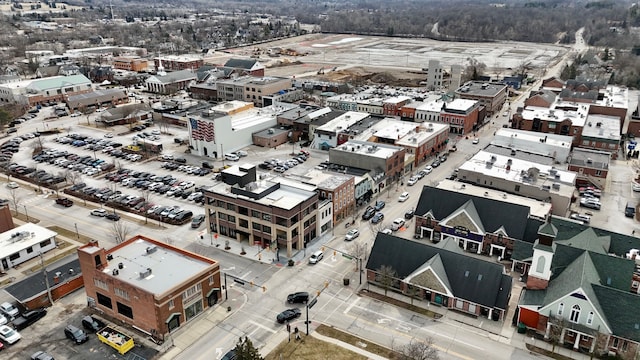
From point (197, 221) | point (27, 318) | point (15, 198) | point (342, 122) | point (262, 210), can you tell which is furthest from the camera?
point (342, 122)

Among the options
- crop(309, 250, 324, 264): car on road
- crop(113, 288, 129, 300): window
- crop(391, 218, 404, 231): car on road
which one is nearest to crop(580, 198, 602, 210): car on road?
crop(391, 218, 404, 231): car on road

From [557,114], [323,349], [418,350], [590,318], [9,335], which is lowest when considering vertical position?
[323,349]

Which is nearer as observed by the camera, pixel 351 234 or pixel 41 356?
pixel 41 356

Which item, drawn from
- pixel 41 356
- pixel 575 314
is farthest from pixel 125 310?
pixel 575 314

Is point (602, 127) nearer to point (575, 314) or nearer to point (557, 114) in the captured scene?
point (557, 114)

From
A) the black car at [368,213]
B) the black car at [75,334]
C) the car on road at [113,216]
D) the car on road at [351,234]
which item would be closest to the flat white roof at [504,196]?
the black car at [368,213]

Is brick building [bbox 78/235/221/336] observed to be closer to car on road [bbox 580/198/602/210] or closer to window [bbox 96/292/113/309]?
window [bbox 96/292/113/309]
